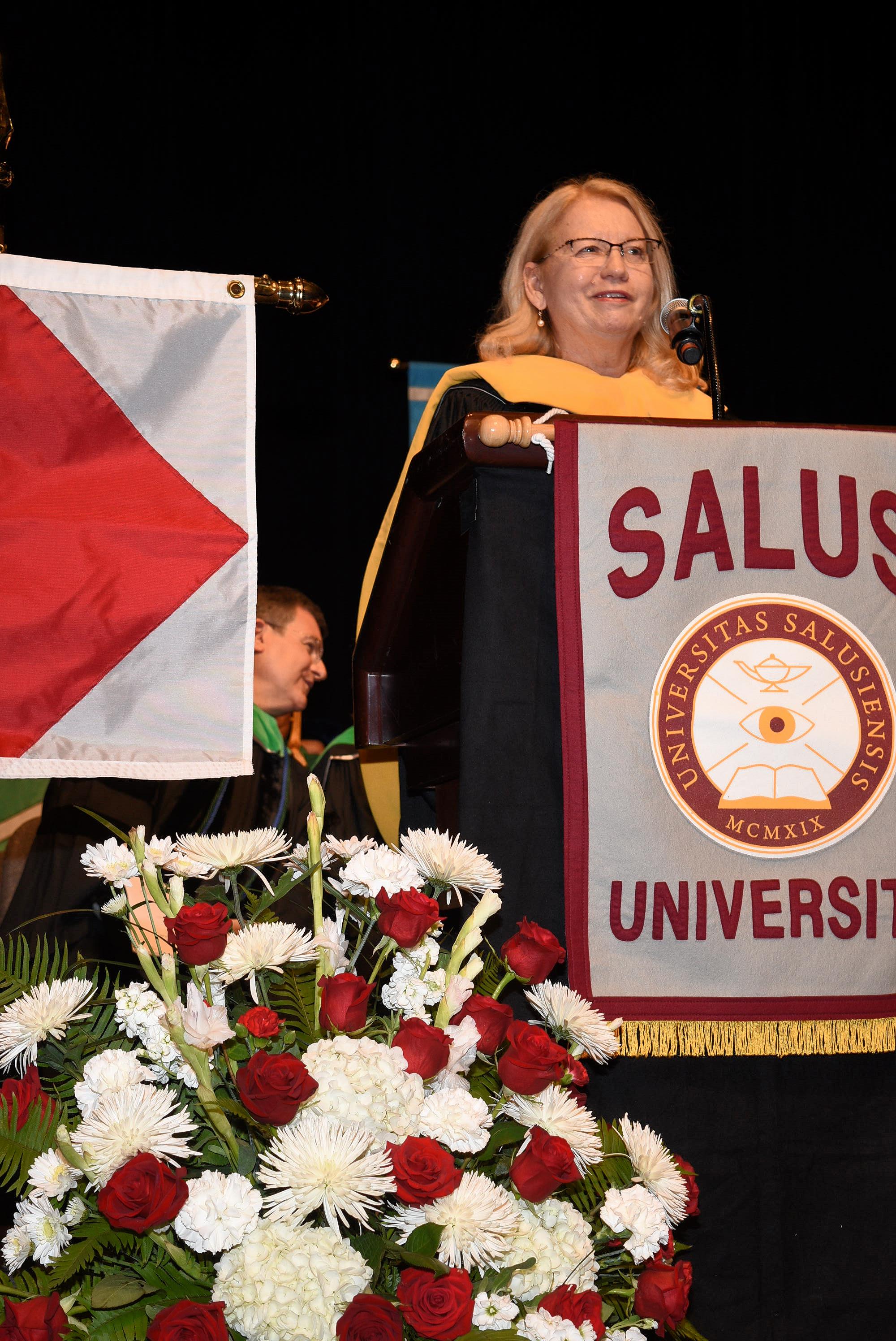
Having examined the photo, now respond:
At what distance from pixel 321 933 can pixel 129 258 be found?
9.51 ft

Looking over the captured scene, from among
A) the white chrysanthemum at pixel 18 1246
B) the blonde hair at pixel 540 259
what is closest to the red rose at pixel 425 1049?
the white chrysanthemum at pixel 18 1246

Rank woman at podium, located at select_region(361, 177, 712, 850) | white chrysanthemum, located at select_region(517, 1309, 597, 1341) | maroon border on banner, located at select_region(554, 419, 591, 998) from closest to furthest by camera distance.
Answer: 1. white chrysanthemum, located at select_region(517, 1309, 597, 1341)
2. maroon border on banner, located at select_region(554, 419, 591, 998)
3. woman at podium, located at select_region(361, 177, 712, 850)

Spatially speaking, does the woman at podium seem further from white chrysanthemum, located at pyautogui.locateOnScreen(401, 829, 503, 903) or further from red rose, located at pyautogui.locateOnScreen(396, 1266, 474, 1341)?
red rose, located at pyautogui.locateOnScreen(396, 1266, 474, 1341)

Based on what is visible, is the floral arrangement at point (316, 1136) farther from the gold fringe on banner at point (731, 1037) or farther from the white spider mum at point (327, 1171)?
the gold fringe on banner at point (731, 1037)

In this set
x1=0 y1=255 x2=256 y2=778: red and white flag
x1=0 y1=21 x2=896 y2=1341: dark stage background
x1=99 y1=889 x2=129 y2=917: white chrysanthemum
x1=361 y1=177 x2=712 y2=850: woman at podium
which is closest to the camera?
x1=99 y1=889 x2=129 y2=917: white chrysanthemum

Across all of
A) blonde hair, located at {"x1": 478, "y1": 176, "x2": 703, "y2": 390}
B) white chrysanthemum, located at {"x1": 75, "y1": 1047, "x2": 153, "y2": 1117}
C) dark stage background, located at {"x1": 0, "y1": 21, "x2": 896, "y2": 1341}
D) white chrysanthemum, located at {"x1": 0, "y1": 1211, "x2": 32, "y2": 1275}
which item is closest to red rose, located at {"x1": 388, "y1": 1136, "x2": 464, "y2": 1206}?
white chrysanthemum, located at {"x1": 75, "y1": 1047, "x2": 153, "y2": 1117}

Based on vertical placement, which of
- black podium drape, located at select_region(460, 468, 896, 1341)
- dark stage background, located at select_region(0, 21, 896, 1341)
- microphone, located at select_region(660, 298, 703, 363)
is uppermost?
dark stage background, located at select_region(0, 21, 896, 1341)

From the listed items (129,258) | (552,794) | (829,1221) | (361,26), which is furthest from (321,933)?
(361,26)

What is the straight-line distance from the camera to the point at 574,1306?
0.97m

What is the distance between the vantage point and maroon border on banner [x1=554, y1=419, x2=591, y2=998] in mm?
1418

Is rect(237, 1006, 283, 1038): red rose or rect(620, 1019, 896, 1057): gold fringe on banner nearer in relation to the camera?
rect(237, 1006, 283, 1038): red rose

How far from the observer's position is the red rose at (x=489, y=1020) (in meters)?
1.07

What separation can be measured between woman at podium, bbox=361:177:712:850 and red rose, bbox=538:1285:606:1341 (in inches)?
43.5

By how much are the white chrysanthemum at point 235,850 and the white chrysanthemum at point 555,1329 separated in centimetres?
39
